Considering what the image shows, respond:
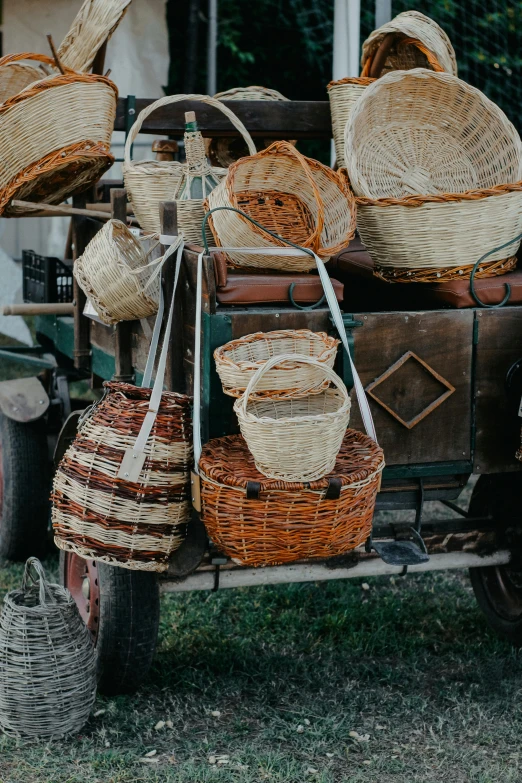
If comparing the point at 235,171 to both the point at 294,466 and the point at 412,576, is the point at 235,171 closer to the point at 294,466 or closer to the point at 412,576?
the point at 294,466

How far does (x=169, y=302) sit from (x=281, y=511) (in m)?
0.87

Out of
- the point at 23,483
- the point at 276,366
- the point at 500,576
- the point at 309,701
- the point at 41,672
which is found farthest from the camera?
the point at 23,483

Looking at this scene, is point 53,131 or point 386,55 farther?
point 386,55

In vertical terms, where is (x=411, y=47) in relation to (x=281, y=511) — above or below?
above

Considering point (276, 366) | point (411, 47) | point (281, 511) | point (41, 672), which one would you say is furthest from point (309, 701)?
point (411, 47)

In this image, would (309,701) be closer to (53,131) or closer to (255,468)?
(255,468)

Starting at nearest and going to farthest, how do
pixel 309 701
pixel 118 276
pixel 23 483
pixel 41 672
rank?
pixel 41 672 → pixel 118 276 → pixel 309 701 → pixel 23 483

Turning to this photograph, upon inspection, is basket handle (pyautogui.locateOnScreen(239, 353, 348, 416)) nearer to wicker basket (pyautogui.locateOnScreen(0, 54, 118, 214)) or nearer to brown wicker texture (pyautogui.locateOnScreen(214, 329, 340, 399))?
brown wicker texture (pyautogui.locateOnScreen(214, 329, 340, 399))

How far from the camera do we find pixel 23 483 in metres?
4.31

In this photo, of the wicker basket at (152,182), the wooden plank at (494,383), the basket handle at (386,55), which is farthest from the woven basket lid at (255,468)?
the basket handle at (386,55)

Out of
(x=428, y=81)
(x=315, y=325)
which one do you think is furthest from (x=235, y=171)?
(x=428, y=81)

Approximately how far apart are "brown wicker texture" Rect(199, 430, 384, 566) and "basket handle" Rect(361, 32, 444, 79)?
6.11 ft

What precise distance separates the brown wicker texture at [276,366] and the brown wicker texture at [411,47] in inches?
63.9

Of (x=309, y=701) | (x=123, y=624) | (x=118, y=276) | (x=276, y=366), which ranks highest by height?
(x=118, y=276)
